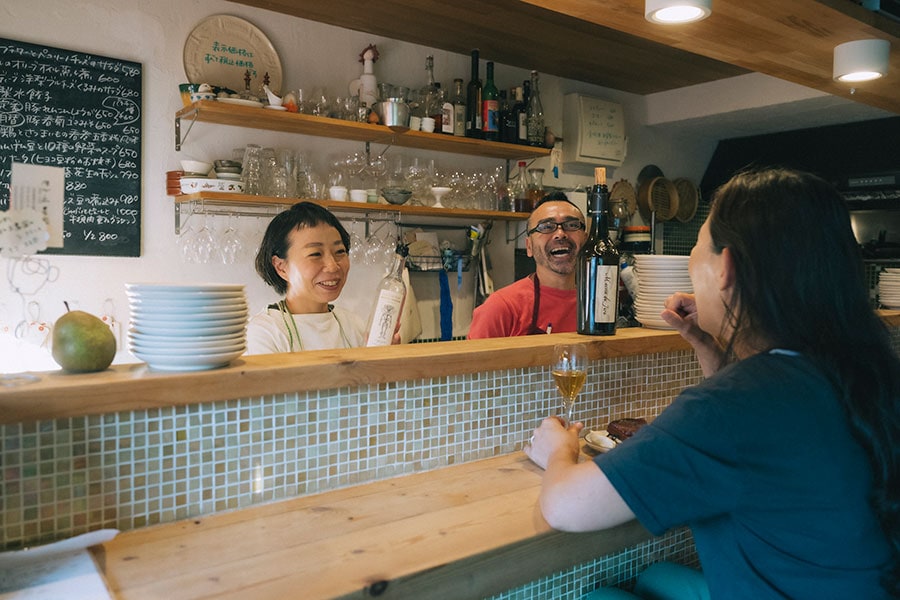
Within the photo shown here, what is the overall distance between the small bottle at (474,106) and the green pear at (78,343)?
3045mm

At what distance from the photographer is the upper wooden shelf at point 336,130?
9.75ft

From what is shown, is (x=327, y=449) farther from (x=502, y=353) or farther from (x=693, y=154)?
(x=693, y=154)

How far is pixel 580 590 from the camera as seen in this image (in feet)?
5.47

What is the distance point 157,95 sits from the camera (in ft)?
10.1

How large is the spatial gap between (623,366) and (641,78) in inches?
130

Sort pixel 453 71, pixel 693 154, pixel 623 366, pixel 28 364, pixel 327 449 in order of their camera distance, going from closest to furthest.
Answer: pixel 327 449 < pixel 623 366 < pixel 28 364 < pixel 453 71 < pixel 693 154

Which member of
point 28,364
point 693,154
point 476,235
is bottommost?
point 28,364

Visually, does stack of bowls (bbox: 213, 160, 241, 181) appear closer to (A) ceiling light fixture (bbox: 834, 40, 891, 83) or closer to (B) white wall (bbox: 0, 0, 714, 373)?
(B) white wall (bbox: 0, 0, 714, 373)

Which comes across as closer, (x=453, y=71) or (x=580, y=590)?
(x=580, y=590)

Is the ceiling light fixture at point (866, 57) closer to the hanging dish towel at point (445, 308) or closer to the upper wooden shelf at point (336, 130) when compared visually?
the upper wooden shelf at point (336, 130)

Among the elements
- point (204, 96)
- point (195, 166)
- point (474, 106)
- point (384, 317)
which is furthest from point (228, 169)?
point (474, 106)

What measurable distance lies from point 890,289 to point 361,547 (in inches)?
107

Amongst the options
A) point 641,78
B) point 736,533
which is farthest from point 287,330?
point 641,78

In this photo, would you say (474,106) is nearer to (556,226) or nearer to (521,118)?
(521,118)
